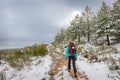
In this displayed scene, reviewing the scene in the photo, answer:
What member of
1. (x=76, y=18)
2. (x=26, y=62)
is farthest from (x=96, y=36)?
(x=26, y=62)

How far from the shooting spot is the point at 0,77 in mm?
10688

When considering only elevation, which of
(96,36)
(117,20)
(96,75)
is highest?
(117,20)

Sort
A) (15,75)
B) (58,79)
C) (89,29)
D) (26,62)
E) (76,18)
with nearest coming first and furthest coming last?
1. (58,79)
2. (15,75)
3. (26,62)
4. (89,29)
5. (76,18)

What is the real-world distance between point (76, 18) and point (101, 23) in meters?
19.6

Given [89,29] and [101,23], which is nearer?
[101,23]

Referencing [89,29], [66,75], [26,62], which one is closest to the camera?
[66,75]

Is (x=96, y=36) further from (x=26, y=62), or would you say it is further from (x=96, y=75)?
(x=96, y=75)

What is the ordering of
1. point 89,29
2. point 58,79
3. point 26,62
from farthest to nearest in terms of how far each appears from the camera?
point 89,29 < point 26,62 < point 58,79

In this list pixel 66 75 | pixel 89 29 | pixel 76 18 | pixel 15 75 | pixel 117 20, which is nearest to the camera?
pixel 66 75

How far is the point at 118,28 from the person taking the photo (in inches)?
1420

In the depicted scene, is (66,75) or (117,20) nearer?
(66,75)

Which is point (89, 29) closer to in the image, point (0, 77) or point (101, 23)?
point (101, 23)

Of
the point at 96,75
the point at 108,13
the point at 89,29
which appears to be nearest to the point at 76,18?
the point at 89,29

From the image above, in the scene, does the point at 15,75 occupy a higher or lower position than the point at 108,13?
lower
